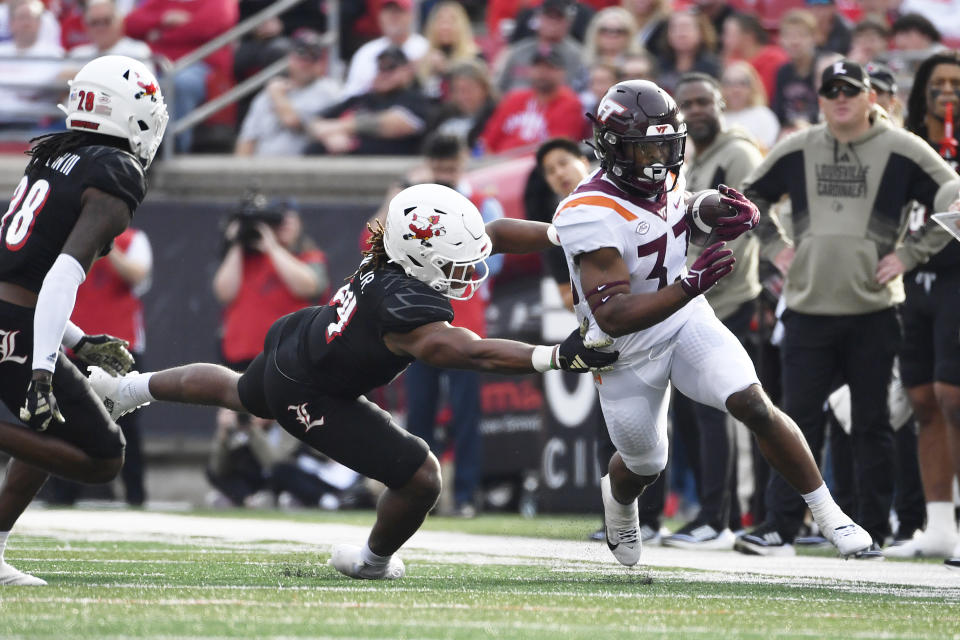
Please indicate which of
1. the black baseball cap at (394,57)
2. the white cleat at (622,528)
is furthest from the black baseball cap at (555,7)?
the white cleat at (622,528)

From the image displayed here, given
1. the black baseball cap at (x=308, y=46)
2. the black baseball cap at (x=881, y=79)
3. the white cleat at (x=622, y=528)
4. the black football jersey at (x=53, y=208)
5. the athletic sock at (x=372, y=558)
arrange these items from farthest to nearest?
the black baseball cap at (x=308, y=46)
the black baseball cap at (x=881, y=79)
the white cleat at (x=622, y=528)
the athletic sock at (x=372, y=558)
the black football jersey at (x=53, y=208)

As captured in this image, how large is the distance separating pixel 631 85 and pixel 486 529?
12.2 feet

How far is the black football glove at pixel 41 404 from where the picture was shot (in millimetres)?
5422

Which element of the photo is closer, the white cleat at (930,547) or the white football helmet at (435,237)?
→ the white football helmet at (435,237)

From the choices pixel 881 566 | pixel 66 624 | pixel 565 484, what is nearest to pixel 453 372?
pixel 565 484

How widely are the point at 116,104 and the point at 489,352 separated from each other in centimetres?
165

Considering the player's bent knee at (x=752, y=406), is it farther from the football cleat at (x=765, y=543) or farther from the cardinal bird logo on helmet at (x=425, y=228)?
the football cleat at (x=765, y=543)

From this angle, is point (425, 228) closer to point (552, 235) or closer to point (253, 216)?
point (552, 235)

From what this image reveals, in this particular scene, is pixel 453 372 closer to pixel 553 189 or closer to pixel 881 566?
pixel 553 189

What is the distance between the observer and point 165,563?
6.54 m

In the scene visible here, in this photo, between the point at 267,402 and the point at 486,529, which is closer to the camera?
the point at 267,402

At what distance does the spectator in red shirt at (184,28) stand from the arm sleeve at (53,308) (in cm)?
816

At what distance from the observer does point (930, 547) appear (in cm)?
762

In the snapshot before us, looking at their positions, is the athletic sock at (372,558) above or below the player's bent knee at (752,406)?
below
